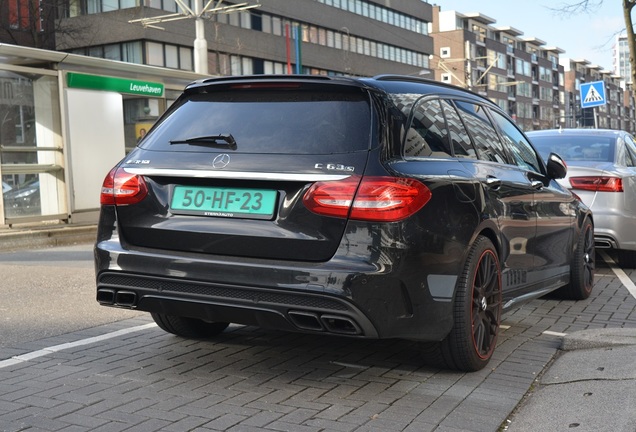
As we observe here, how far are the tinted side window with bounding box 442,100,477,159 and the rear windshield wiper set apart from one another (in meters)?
1.30

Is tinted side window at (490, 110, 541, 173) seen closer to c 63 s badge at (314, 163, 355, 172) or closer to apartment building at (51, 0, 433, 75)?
c 63 s badge at (314, 163, 355, 172)

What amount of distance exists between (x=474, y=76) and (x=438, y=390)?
4232 inches

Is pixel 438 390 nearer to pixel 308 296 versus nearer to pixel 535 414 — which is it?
pixel 535 414

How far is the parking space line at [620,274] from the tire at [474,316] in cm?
318

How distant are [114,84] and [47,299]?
8.67m

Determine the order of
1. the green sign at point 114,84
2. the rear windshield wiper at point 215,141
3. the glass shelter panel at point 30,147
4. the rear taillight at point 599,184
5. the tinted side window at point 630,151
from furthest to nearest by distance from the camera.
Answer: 1. the green sign at point 114,84
2. the glass shelter panel at point 30,147
3. the tinted side window at point 630,151
4. the rear taillight at point 599,184
5. the rear windshield wiper at point 215,141

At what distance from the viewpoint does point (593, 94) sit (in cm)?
2478

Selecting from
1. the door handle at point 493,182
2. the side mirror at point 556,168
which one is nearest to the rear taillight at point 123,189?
the door handle at point 493,182

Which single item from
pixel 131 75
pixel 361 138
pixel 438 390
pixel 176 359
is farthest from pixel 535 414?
pixel 131 75

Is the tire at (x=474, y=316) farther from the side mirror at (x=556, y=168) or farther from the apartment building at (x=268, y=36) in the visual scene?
the apartment building at (x=268, y=36)

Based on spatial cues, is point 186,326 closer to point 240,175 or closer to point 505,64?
point 240,175

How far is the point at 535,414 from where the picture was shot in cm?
399

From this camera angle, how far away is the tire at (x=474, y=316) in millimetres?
4492

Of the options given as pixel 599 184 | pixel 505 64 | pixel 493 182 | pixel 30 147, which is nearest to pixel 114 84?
pixel 30 147
